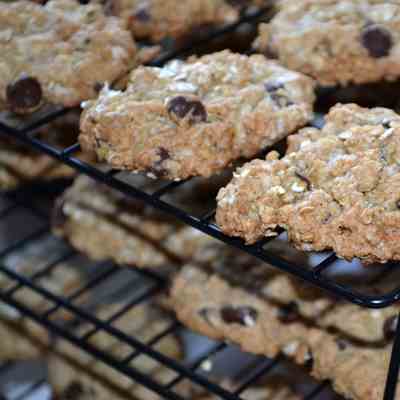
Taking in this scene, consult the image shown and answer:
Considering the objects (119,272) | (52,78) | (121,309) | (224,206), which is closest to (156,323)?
(121,309)

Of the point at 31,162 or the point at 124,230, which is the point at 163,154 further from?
the point at 31,162

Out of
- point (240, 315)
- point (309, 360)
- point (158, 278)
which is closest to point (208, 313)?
point (240, 315)

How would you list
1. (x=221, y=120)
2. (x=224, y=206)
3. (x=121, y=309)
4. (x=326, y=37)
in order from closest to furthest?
(x=224, y=206) < (x=221, y=120) < (x=326, y=37) < (x=121, y=309)

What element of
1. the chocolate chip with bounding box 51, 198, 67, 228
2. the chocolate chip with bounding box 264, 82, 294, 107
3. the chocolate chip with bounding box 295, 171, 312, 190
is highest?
the chocolate chip with bounding box 264, 82, 294, 107

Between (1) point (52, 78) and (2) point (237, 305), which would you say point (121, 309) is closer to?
(2) point (237, 305)

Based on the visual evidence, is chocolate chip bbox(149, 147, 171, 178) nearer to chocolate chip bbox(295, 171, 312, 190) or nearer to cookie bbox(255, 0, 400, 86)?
chocolate chip bbox(295, 171, 312, 190)

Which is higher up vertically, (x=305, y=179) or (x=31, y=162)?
(x=305, y=179)

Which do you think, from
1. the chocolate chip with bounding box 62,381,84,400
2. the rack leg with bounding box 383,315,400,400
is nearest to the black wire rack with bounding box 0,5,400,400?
the rack leg with bounding box 383,315,400,400
